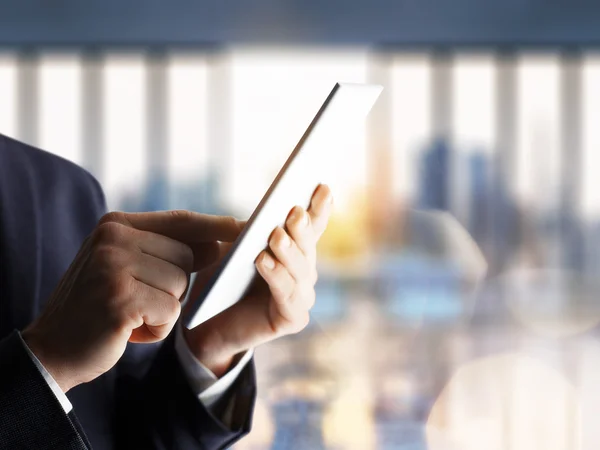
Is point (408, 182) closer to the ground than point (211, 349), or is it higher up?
closer to the ground

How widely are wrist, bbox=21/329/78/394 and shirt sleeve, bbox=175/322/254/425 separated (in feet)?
0.71

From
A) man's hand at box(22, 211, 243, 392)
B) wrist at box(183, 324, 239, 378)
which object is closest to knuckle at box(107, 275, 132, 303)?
man's hand at box(22, 211, 243, 392)

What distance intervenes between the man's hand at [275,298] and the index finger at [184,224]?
6 cm

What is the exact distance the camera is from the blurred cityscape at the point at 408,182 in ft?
21.2

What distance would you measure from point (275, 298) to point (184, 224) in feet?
0.39

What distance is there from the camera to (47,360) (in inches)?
21.1

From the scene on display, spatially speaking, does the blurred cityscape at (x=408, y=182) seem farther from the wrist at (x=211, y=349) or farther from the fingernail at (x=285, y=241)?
the fingernail at (x=285, y=241)

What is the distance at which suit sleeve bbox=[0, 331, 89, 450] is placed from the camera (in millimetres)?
532

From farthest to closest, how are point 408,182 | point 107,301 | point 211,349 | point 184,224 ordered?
point 408,182, point 211,349, point 184,224, point 107,301

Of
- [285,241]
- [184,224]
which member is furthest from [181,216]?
[285,241]

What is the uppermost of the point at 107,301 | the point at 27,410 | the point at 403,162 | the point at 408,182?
the point at 107,301

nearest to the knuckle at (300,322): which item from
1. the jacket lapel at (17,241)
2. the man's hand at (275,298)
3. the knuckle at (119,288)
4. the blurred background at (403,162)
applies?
the man's hand at (275,298)

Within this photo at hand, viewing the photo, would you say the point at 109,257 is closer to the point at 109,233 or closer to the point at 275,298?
the point at 109,233

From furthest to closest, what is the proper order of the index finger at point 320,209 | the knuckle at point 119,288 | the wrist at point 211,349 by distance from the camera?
the wrist at point 211,349 → the index finger at point 320,209 → the knuckle at point 119,288
